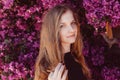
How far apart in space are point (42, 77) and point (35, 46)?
0.88 metres

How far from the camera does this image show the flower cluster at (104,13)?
297 cm

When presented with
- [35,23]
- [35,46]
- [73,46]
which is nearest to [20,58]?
[35,46]

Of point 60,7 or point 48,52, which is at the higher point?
point 60,7

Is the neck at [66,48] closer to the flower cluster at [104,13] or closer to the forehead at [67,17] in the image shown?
the forehead at [67,17]

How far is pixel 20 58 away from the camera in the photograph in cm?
325

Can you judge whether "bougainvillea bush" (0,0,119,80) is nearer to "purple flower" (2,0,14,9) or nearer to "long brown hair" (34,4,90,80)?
"purple flower" (2,0,14,9)

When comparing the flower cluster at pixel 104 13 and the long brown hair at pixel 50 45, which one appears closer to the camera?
the long brown hair at pixel 50 45

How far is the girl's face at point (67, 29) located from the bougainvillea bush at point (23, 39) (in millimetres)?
739

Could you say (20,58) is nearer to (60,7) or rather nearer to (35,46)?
(35,46)

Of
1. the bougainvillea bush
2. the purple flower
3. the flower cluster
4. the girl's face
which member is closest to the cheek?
the girl's face

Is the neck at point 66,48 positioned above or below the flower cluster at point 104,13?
below

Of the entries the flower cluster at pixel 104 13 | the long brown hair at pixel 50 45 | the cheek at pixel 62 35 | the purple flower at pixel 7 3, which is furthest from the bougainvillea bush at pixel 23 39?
the cheek at pixel 62 35

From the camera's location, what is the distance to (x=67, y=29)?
8.07 feet

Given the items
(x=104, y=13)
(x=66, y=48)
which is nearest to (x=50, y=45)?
(x=66, y=48)
